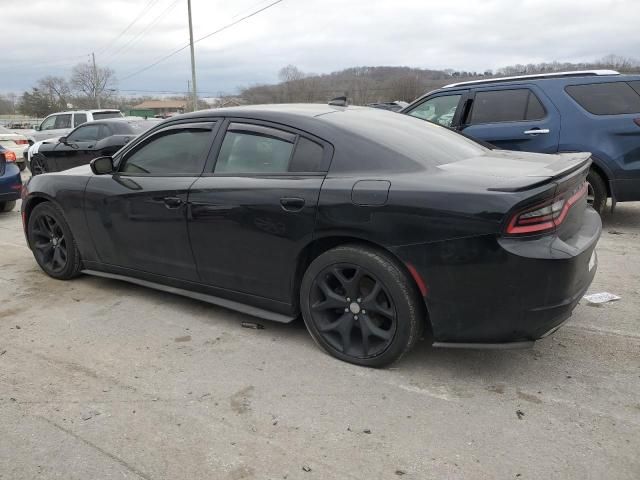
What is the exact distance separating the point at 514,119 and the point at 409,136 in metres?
3.64

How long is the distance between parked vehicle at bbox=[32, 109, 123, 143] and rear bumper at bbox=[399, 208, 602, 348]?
51.4 ft

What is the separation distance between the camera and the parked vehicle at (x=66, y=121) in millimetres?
16469

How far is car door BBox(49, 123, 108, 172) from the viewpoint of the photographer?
11133 mm

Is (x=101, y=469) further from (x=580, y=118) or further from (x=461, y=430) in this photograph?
(x=580, y=118)

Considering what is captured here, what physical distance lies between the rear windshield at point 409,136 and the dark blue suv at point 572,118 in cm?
273

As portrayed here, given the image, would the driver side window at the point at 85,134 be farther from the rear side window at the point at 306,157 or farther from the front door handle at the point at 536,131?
the rear side window at the point at 306,157

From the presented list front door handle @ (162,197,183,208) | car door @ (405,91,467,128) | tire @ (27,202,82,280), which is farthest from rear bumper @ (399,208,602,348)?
car door @ (405,91,467,128)

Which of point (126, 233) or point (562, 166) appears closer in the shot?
point (562, 166)

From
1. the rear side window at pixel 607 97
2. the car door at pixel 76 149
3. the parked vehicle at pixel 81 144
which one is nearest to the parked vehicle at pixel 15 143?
the parked vehicle at pixel 81 144

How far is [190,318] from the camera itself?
3975mm

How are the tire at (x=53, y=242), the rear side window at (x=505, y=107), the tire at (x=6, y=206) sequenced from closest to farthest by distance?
1. the tire at (x=53, y=242)
2. the rear side window at (x=505, y=107)
3. the tire at (x=6, y=206)

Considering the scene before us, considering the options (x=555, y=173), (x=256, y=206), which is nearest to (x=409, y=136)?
(x=555, y=173)

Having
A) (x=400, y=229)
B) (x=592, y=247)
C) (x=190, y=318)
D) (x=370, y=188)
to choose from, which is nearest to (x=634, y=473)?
(x=592, y=247)

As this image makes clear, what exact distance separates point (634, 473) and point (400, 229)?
1489 millimetres
